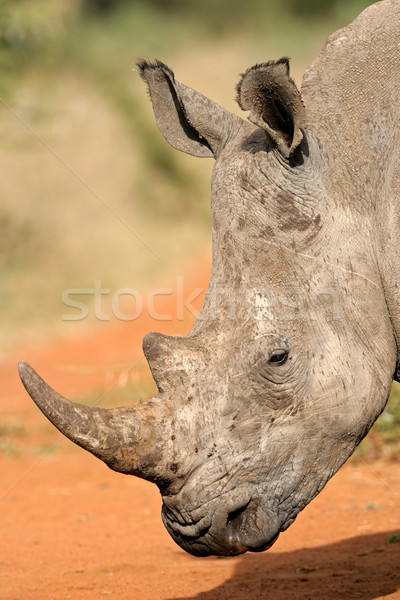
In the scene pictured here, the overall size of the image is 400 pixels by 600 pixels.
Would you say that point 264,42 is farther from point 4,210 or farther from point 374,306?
point 374,306

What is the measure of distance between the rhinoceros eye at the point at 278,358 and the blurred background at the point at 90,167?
413 inches

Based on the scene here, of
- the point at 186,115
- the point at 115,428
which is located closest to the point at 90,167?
the point at 186,115

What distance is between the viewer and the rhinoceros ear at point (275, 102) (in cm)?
406

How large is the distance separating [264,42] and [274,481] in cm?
2742

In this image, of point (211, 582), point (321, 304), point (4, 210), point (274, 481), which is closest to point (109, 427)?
point (274, 481)

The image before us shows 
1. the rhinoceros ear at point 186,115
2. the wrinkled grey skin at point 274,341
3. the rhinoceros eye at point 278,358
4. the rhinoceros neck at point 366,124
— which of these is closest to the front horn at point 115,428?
the wrinkled grey skin at point 274,341

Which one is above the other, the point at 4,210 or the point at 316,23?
the point at 316,23

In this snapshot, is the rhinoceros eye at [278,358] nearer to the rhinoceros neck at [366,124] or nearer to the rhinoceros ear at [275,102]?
the rhinoceros neck at [366,124]

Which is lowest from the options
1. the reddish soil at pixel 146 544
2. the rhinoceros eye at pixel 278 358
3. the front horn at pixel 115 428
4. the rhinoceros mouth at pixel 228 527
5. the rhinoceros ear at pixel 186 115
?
the reddish soil at pixel 146 544

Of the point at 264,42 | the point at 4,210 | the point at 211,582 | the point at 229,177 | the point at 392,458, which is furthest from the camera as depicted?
the point at 264,42

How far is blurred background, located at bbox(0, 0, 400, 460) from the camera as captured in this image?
52.9 ft

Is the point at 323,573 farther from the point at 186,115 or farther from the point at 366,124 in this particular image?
the point at 186,115

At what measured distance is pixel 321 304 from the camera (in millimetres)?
4262

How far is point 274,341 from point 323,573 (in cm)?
223
